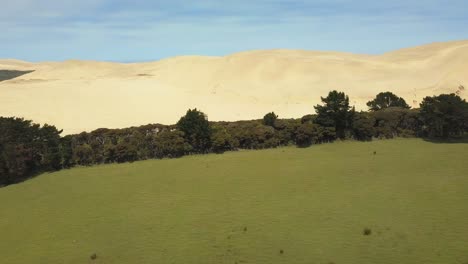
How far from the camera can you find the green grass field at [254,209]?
18.0 m

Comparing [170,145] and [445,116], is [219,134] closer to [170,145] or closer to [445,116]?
[170,145]

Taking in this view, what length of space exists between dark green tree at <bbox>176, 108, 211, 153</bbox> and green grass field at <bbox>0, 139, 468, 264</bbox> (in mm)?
1722

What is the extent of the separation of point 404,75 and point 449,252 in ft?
214

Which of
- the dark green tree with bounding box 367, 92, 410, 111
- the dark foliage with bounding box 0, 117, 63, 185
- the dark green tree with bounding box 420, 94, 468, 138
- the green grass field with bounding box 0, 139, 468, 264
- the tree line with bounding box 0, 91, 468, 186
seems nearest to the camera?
the green grass field with bounding box 0, 139, 468, 264

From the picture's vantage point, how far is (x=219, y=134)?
3303 cm

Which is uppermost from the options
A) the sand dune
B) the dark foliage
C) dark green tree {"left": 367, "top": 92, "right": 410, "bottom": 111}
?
the sand dune

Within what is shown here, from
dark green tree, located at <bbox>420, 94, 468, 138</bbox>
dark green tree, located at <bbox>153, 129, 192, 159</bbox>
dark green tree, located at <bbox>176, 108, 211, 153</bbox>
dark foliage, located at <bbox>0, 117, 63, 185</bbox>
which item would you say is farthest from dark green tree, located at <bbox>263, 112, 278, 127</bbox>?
dark foliage, located at <bbox>0, 117, 63, 185</bbox>

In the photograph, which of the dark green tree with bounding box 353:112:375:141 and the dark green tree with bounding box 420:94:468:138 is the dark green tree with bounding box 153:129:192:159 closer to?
the dark green tree with bounding box 353:112:375:141

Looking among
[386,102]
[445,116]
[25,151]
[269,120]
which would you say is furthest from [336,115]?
[25,151]

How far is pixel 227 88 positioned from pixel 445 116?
1719 inches

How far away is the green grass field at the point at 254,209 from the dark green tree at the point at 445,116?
1796 mm

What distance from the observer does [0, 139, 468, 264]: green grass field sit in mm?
18016

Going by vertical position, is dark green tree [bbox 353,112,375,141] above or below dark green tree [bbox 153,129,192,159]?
above

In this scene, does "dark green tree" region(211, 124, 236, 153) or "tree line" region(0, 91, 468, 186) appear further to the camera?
"dark green tree" region(211, 124, 236, 153)
